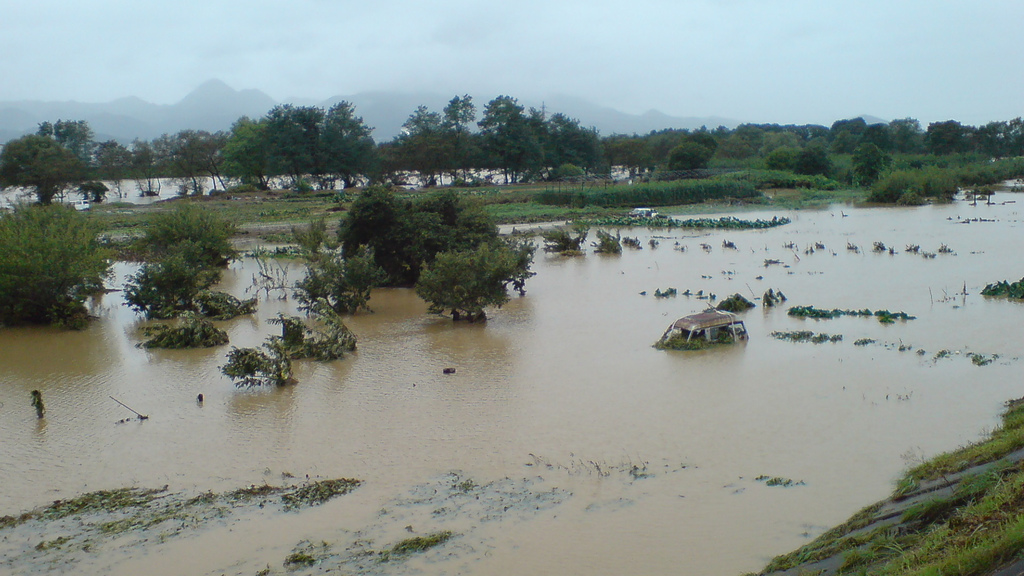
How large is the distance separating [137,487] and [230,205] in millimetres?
44811

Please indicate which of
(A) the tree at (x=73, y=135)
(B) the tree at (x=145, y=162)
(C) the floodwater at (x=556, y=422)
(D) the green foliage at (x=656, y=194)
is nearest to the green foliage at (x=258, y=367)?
(C) the floodwater at (x=556, y=422)

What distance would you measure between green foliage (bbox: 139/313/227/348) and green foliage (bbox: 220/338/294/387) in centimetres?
345

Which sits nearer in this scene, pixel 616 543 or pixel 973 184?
pixel 616 543

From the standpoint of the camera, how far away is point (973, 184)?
58.4 metres

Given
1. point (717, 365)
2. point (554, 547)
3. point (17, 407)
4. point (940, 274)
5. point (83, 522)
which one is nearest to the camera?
point (554, 547)

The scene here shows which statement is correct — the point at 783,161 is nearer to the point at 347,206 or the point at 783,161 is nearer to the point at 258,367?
the point at 347,206

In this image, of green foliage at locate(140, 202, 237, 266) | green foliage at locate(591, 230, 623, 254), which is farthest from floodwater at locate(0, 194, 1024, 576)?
green foliage at locate(591, 230, 623, 254)

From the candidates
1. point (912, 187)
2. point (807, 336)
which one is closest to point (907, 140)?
point (912, 187)

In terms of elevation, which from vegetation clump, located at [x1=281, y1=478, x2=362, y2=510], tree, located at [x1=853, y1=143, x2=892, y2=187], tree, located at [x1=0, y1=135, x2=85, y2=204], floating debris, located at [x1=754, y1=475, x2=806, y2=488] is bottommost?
floating debris, located at [x1=754, y1=475, x2=806, y2=488]

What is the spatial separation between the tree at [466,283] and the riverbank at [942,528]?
36.8 ft

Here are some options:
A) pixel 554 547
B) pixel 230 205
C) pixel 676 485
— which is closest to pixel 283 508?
pixel 554 547

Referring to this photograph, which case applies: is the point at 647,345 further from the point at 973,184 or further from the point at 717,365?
the point at 973,184

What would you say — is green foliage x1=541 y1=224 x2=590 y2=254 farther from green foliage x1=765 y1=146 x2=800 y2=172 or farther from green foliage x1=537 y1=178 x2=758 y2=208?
green foliage x1=765 y1=146 x2=800 y2=172

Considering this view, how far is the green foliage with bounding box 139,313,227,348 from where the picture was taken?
16.8 m
